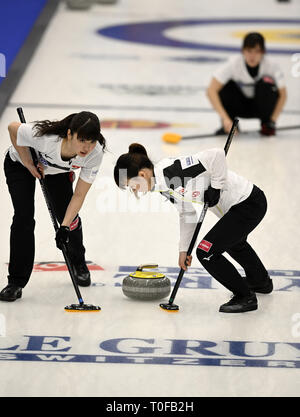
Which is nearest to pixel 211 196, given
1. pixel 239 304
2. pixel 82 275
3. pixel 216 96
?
pixel 239 304

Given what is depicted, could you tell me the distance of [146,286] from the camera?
13.6 ft

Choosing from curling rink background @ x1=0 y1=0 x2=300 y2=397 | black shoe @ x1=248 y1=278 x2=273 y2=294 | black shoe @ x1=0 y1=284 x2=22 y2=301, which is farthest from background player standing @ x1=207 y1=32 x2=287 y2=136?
black shoe @ x1=0 y1=284 x2=22 y2=301

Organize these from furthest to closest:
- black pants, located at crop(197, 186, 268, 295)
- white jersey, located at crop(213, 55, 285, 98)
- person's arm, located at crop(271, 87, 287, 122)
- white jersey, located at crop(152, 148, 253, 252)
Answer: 1. person's arm, located at crop(271, 87, 287, 122)
2. white jersey, located at crop(213, 55, 285, 98)
3. black pants, located at crop(197, 186, 268, 295)
4. white jersey, located at crop(152, 148, 253, 252)

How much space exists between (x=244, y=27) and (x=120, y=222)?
684 centimetres

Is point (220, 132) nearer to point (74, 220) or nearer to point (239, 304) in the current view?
point (74, 220)

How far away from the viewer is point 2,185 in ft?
19.3

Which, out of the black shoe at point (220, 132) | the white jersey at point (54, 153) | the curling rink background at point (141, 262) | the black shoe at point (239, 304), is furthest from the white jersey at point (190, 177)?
the black shoe at point (220, 132)

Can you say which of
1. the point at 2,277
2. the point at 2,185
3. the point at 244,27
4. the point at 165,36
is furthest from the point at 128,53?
the point at 2,277

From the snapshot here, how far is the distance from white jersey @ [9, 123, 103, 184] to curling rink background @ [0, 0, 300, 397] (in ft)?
2.04

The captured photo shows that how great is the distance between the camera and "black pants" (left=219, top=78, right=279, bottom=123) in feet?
23.3

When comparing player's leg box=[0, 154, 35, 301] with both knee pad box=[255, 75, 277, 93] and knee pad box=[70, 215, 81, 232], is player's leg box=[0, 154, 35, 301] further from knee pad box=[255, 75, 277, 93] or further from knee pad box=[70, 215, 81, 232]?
knee pad box=[255, 75, 277, 93]

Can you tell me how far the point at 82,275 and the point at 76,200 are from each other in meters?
0.47

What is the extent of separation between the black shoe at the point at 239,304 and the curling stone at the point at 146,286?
0.28 metres

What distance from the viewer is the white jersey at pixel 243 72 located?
7000 millimetres
